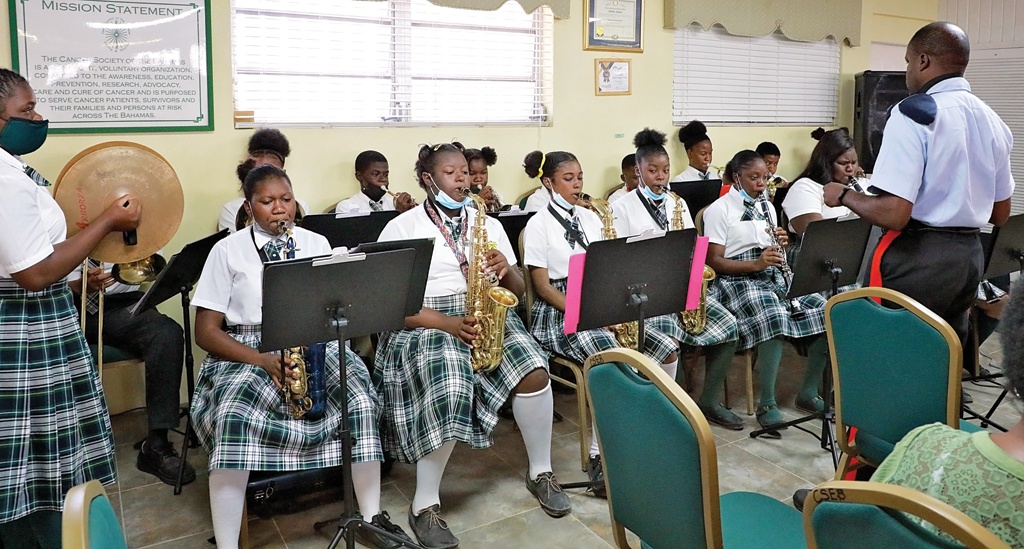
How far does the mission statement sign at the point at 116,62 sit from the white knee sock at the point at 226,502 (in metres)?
2.14

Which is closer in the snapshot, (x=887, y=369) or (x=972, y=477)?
(x=972, y=477)

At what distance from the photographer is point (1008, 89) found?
6746 millimetres

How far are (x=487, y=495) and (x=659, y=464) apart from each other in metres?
1.68

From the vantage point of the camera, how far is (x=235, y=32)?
13.4ft

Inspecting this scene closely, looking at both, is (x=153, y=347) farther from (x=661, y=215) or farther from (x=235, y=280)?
(x=661, y=215)

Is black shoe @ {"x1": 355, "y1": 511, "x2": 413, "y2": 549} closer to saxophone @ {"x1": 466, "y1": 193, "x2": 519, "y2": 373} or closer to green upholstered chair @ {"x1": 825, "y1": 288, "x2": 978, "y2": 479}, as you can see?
saxophone @ {"x1": 466, "y1": 193, "x2": 519, "y2": 373}

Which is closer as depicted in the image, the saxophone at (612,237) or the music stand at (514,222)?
the saxophone at (612,237)

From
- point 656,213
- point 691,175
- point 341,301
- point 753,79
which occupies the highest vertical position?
point 753,79

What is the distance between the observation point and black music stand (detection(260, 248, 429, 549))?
2141 millimetres

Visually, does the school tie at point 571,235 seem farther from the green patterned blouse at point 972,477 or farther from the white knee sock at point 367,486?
the green patterned blouse at point 972,477

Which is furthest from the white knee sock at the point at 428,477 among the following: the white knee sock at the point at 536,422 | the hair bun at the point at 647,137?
the hair bun at the point at 647,137

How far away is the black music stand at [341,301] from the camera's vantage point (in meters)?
2.14

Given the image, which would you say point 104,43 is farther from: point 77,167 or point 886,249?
point 886,249

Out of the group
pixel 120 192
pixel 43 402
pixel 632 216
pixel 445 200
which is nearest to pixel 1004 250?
pixel 632 216
